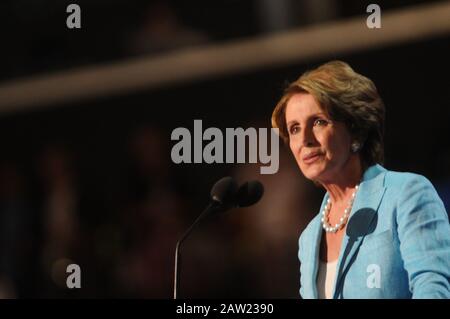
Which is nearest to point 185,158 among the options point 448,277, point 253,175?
point 253,175

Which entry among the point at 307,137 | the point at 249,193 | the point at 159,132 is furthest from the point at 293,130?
the point at 159,132

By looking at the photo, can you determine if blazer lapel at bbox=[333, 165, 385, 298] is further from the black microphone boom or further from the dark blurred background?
the black microphone boom

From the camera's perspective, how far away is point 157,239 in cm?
234

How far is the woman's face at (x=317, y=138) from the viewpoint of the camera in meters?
1.87

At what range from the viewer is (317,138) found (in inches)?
74.0

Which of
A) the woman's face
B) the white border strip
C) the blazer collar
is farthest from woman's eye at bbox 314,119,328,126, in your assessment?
the white border strip

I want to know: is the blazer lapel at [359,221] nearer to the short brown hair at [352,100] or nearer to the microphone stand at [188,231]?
the short brown hair at [352,100]

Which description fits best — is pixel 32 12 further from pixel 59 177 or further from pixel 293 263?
pixel 293 263

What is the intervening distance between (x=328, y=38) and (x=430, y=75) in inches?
15.4

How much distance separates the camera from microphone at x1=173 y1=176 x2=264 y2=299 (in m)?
1.94

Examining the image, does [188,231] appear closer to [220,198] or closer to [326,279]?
[220,198]

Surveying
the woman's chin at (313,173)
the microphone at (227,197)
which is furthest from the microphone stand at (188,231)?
the woman's chin at (313,173)

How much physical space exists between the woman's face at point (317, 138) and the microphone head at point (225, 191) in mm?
131

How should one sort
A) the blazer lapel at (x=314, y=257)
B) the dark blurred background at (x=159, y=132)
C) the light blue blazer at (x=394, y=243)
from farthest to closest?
the dark blurred background at (x=159, y=132) → the blazer lapel at (x=314, y=257) → the light blue blazer at (x=394, y=243)
